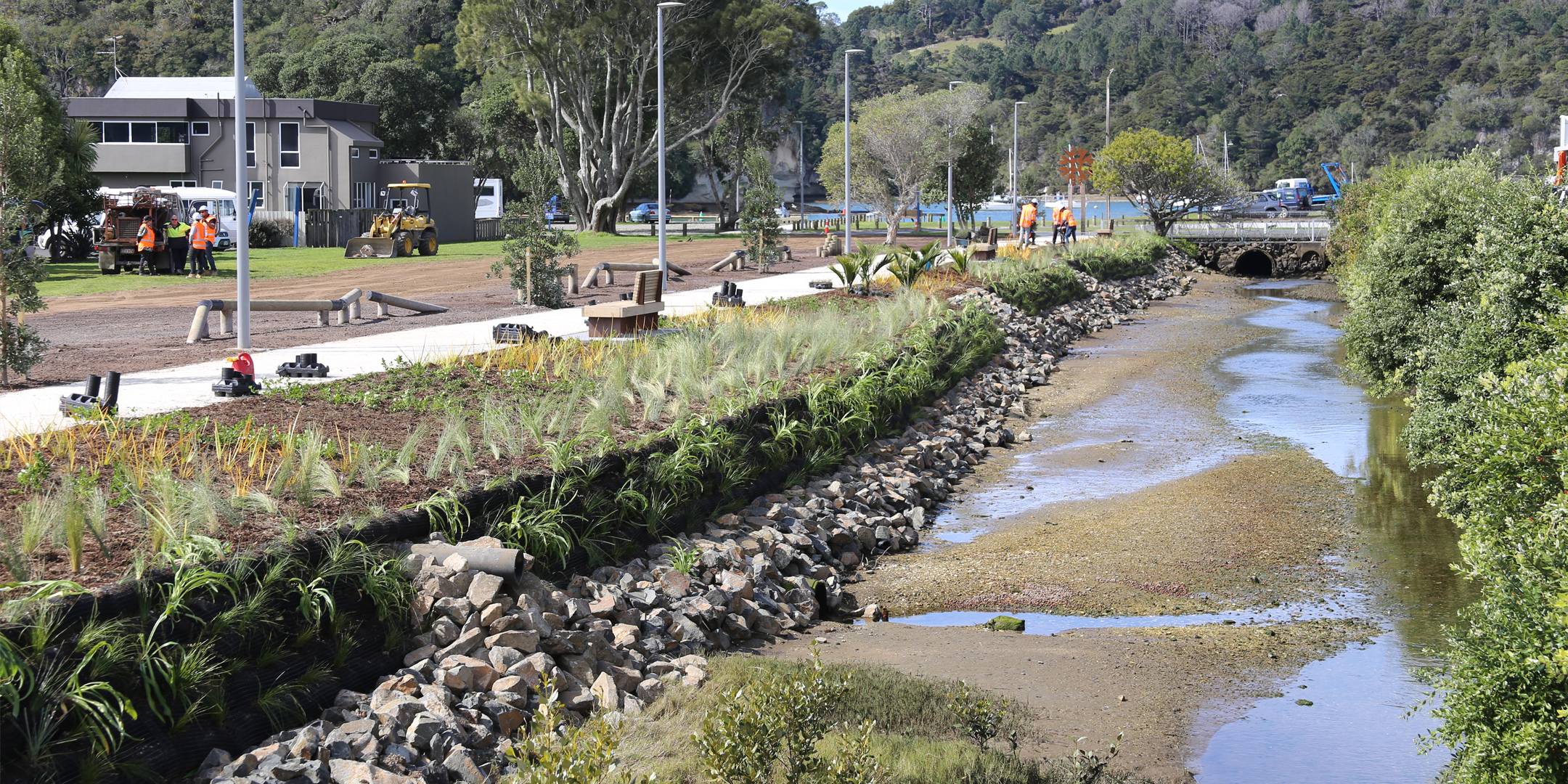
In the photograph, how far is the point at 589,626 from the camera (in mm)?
8344

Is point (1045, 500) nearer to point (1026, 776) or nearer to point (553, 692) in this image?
point (1026, 776)

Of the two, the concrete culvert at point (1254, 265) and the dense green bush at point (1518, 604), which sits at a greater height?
the concrete culvert at point (1254, 265)

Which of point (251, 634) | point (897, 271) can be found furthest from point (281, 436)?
point (897, 271)

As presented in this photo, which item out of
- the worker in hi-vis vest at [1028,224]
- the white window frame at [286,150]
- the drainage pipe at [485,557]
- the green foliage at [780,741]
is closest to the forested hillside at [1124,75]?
the white window frame at [286,150]

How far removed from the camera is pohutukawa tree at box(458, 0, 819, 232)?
52.3 meters

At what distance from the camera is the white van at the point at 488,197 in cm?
7744

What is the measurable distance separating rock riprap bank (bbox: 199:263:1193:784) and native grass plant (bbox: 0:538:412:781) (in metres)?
0.25

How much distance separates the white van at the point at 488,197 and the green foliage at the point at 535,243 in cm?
5188

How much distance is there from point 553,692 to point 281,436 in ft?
15.4

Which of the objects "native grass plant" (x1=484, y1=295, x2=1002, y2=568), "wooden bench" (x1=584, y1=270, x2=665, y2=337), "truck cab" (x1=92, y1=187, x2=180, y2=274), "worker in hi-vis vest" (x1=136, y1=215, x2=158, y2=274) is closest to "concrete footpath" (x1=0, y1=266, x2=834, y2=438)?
"wooden bench" (x1=584, y1=270, x2=665, y2=337)

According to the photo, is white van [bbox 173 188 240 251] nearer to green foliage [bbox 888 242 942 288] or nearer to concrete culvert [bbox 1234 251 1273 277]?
green foliage [bbox 888 242 942 288]

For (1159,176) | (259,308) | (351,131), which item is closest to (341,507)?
(259,308)

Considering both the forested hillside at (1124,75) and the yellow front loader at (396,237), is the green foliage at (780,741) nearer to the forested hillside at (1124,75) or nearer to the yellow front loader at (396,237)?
the yellow front loader at (396,237)

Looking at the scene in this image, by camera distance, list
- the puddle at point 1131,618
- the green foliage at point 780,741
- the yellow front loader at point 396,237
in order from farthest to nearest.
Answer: the yellow front loader at point 396,237 → the puddle at point 1131,618 → the green foliage at point 780,741
